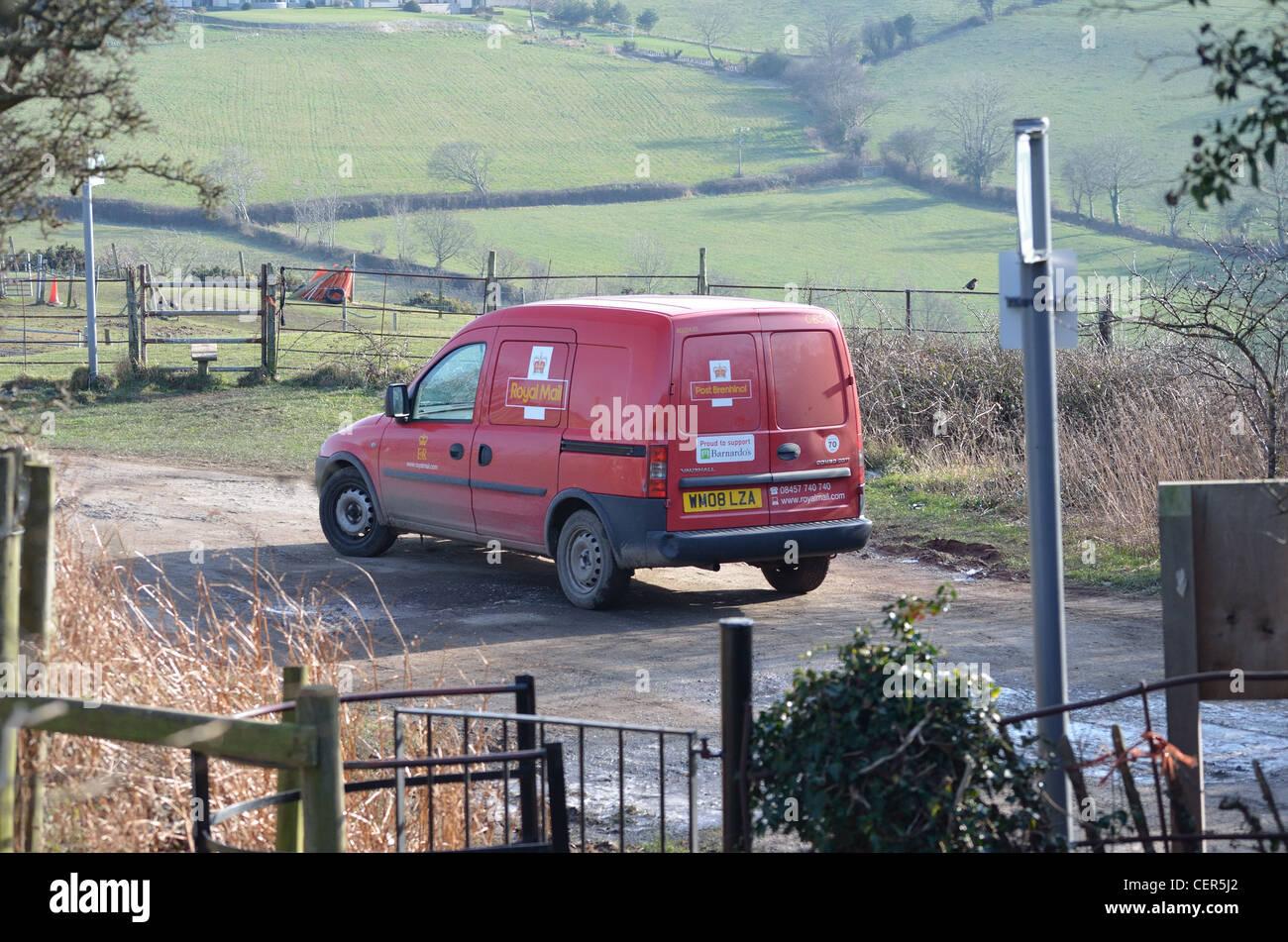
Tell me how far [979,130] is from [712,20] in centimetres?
5155

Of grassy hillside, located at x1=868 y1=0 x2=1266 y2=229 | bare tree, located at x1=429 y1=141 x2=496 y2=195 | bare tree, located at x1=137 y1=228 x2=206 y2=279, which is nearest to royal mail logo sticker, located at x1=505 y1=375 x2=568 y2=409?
bare tree, located at x1=137 y1=228 x2=206 y2=279

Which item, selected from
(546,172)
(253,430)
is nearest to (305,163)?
(546,172)

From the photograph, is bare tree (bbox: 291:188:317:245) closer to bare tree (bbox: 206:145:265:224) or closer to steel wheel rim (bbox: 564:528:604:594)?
bare tree (bbox: 206:145:265:224)

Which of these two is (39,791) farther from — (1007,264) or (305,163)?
(305,163)

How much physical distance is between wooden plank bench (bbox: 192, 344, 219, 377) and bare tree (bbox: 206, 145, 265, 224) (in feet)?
148

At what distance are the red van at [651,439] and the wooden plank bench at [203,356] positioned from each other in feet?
47.7

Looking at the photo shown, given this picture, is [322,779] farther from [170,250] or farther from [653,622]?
[170,250]

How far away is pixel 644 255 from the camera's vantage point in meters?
64.3

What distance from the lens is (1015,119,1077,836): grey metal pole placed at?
4.09m

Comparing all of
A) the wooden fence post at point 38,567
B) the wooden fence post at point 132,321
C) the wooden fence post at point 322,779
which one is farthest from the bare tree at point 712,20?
the wooden fence post at point 322,779

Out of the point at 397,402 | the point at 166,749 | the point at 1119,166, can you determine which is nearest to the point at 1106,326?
the point at 397,402

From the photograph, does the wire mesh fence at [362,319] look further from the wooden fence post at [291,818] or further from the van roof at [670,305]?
the wooden fence post at [291,818]

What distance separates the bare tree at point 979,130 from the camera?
74.2m
